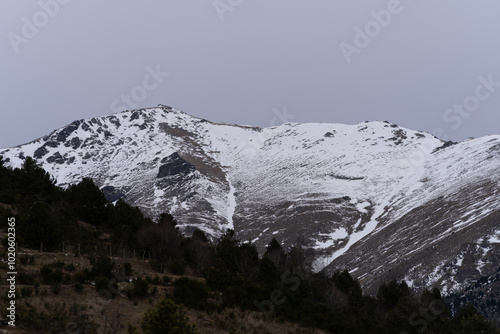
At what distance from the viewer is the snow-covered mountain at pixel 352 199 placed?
89000mm

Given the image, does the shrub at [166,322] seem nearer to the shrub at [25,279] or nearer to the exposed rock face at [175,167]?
the shrub at [25,279]

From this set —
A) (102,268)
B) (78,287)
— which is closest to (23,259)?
(102,268)

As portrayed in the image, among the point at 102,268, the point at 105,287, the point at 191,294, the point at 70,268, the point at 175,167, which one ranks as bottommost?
the point at 191,294

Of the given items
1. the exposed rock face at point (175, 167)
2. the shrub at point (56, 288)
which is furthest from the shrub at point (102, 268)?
the exposed rock face at point (175, 167)

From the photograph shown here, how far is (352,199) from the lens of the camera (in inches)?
5812

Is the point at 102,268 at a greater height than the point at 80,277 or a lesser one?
greater

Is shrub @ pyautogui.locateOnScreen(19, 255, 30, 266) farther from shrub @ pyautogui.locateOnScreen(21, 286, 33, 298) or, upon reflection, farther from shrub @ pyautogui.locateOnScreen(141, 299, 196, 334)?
shrub @ pyautogui.locateOnScreen(141, 299, 196, 334)

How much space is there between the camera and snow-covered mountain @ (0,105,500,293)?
292 feet

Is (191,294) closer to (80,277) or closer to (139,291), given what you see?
(139,291)

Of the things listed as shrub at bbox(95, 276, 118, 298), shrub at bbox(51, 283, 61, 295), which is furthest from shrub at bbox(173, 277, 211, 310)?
shrub at bbox(51, 283, 61, 295)

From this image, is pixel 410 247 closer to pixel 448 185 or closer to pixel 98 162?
pixel 448 185

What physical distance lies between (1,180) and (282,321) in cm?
3174

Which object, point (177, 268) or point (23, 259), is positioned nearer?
point (23, 259)

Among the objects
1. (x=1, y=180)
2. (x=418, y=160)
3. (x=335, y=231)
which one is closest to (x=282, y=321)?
(x=1, y=180)
